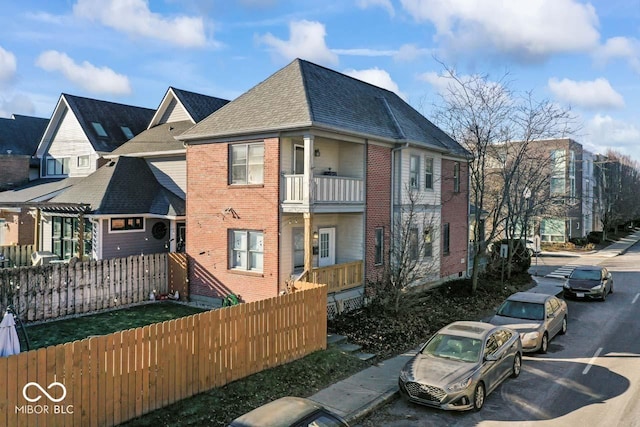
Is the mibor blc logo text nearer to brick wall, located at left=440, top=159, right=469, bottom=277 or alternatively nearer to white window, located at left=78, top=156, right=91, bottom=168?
brick wall, located at left=440, top=159, right=469, bottom=277

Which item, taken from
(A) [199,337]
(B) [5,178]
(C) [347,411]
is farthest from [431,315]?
(B) [5,178]

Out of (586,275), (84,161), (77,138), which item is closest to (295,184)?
(586,275)

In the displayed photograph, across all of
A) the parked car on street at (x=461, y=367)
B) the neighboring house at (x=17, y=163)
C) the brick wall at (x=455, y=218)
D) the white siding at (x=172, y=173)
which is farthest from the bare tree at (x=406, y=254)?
the neighboring house at (x=17, y=163)

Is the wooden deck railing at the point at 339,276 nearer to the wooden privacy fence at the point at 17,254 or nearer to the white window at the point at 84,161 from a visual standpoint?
the wooden privacy fence at the point at 17,254

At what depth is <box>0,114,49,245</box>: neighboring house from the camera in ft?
85.1

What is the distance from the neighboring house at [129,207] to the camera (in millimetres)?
20297

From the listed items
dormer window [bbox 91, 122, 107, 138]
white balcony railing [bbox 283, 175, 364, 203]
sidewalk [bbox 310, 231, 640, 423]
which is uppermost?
dormer window [bbox 91, 122, 107, 138]

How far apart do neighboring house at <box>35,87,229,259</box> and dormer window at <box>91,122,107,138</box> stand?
305cm

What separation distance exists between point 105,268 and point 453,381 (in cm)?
1256

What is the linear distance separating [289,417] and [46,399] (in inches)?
155

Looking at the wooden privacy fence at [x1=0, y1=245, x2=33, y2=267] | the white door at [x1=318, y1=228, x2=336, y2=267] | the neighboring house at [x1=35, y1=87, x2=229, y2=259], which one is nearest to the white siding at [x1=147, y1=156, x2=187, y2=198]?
the neighboring house at [x1=35, y1=87, x2=229, y2=259]

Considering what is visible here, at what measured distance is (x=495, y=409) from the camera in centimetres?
989

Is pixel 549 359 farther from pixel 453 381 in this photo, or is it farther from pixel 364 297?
pixel 364 297

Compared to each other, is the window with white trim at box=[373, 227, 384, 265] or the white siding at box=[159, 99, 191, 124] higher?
the white siding at box=[159, 99, 191, 124]
